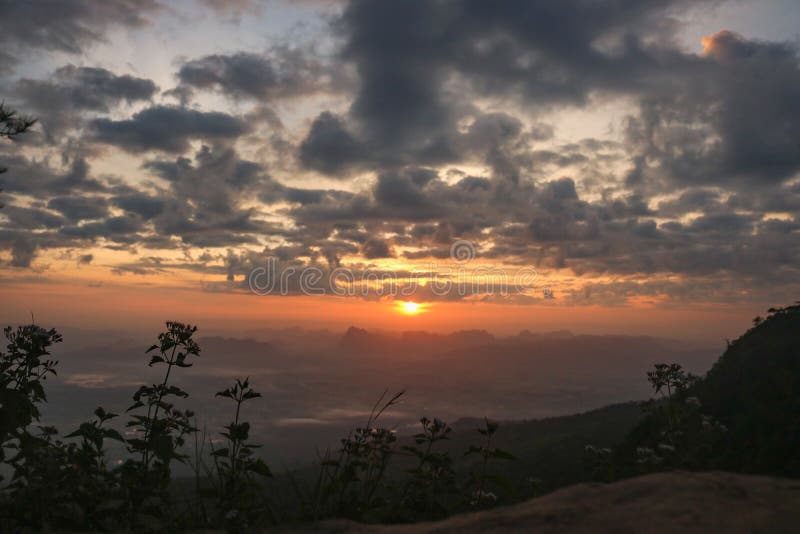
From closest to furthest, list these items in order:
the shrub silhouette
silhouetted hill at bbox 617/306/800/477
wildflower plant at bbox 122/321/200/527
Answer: the shrub silhouette
wildflower plant at bbox 122/321/200/527
silhouetted hill at bbox 617/306/800/477

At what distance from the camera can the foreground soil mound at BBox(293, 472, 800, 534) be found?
322 centimetres

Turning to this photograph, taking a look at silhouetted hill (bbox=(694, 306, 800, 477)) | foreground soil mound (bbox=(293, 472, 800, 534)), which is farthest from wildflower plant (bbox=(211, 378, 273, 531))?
silhouetted hill (bbox=(694, 306, 800, 477))

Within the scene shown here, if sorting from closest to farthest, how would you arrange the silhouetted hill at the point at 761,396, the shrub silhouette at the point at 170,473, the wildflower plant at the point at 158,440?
1. the shrub silhouette at the point at 170,473
2. the wildflower plant at the point at 158,440
3. the silhouetted hill at the point at 761,396

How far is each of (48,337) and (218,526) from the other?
3.10 metres

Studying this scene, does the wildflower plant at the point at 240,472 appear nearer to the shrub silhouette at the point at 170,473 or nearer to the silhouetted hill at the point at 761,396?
the shrub silhouette at the point at 170,473

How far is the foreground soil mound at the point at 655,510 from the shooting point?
322 centimetres

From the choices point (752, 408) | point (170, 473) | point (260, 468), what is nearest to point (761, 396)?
point (752, 408)

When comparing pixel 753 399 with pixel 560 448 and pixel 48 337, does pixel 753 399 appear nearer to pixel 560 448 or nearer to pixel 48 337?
pixel 48 337

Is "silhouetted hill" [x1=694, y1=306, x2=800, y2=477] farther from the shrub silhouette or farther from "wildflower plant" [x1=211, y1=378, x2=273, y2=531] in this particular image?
"wildflower plant" [x1=211, y1=378, x2=273, y2=531]

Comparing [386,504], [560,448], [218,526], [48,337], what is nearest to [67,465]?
[48,337]

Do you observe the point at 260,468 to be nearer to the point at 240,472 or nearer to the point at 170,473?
the point at 240,472

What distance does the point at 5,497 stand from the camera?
17.7 ft

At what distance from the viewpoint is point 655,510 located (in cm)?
348

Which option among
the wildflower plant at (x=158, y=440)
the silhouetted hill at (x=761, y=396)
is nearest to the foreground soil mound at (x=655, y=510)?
the wildflower plant at (x=158, y=440)
